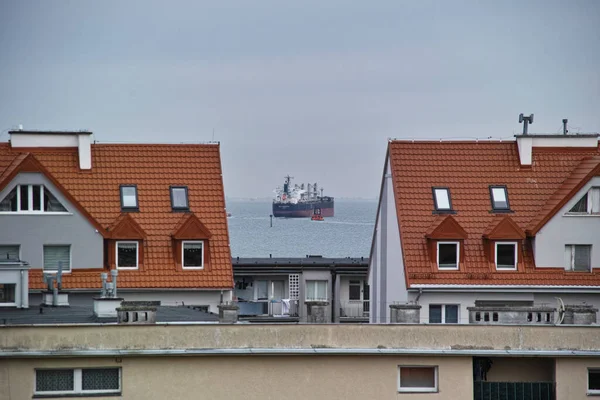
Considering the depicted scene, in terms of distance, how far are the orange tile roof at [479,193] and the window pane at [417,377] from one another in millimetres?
14577

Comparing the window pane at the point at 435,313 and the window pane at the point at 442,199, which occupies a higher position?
the window pane at the point at 442,199

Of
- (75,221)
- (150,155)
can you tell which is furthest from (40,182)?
(150,155)

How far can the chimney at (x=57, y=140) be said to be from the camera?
165 feet

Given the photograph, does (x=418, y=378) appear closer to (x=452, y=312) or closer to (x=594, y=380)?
(x=594, y=380)

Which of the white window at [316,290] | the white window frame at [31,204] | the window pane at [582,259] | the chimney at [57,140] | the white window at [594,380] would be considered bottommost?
the white window at [594,380]

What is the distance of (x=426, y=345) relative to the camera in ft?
106

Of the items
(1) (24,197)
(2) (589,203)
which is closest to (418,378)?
(2) (589,203)

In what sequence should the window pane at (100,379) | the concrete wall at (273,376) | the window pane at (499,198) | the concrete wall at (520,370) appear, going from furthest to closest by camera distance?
1. the window pane at (499,198)
2. the concrete wall at (520,370)
3. the concrete wall at (273,376)
4. the window pane at (100,379)

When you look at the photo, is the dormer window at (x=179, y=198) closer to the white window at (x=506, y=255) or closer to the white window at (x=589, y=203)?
the white window at (x=506, y=255)

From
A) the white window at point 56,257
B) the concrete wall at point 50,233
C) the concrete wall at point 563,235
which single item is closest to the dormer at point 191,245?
the concrete wall at point 50,233

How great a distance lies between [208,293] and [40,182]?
22.9 ft

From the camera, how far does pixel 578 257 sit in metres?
48.8

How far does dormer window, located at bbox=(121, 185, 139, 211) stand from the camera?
4947 cm

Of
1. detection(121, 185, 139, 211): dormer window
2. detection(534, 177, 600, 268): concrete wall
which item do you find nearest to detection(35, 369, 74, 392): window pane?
detection(121, 185, 139, 211): dormer window
